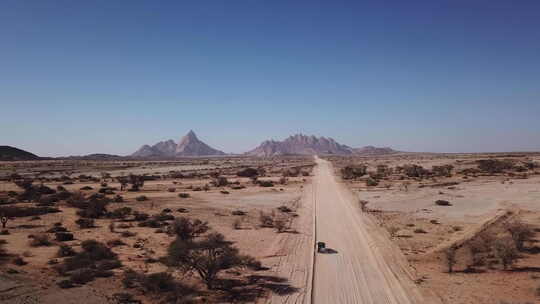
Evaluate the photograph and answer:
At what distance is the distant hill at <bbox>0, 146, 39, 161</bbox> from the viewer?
157 meters

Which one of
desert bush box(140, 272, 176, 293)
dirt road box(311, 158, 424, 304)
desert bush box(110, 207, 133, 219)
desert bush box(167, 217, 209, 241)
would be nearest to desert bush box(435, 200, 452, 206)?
dirt road box(311, 158, 424, 304)

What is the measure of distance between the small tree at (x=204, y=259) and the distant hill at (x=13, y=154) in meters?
177

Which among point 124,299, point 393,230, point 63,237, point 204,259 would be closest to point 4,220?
point 63,237

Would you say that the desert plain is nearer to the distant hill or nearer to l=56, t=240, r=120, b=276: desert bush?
l=56, t=240, r=120, b=276: desert bush

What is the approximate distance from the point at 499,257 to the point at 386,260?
5.47 m

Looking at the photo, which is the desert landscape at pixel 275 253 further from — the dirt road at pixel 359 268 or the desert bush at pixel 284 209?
the desert bush at pixel 284 209

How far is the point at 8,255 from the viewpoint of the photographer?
58.4 feet

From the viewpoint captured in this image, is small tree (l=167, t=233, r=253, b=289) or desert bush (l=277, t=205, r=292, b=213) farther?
desert bush (l=277, t=205, r=292, b=213)

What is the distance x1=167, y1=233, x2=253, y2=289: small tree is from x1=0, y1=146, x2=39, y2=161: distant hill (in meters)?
177

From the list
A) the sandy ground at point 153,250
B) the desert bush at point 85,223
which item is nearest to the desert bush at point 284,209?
the sandy ground at point 153,250

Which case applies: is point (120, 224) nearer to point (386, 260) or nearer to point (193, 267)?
point (193, 267)

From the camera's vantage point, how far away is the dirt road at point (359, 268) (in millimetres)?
13867

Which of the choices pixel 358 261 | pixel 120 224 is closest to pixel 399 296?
pixel 358 261

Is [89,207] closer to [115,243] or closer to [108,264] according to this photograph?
[115,243]
